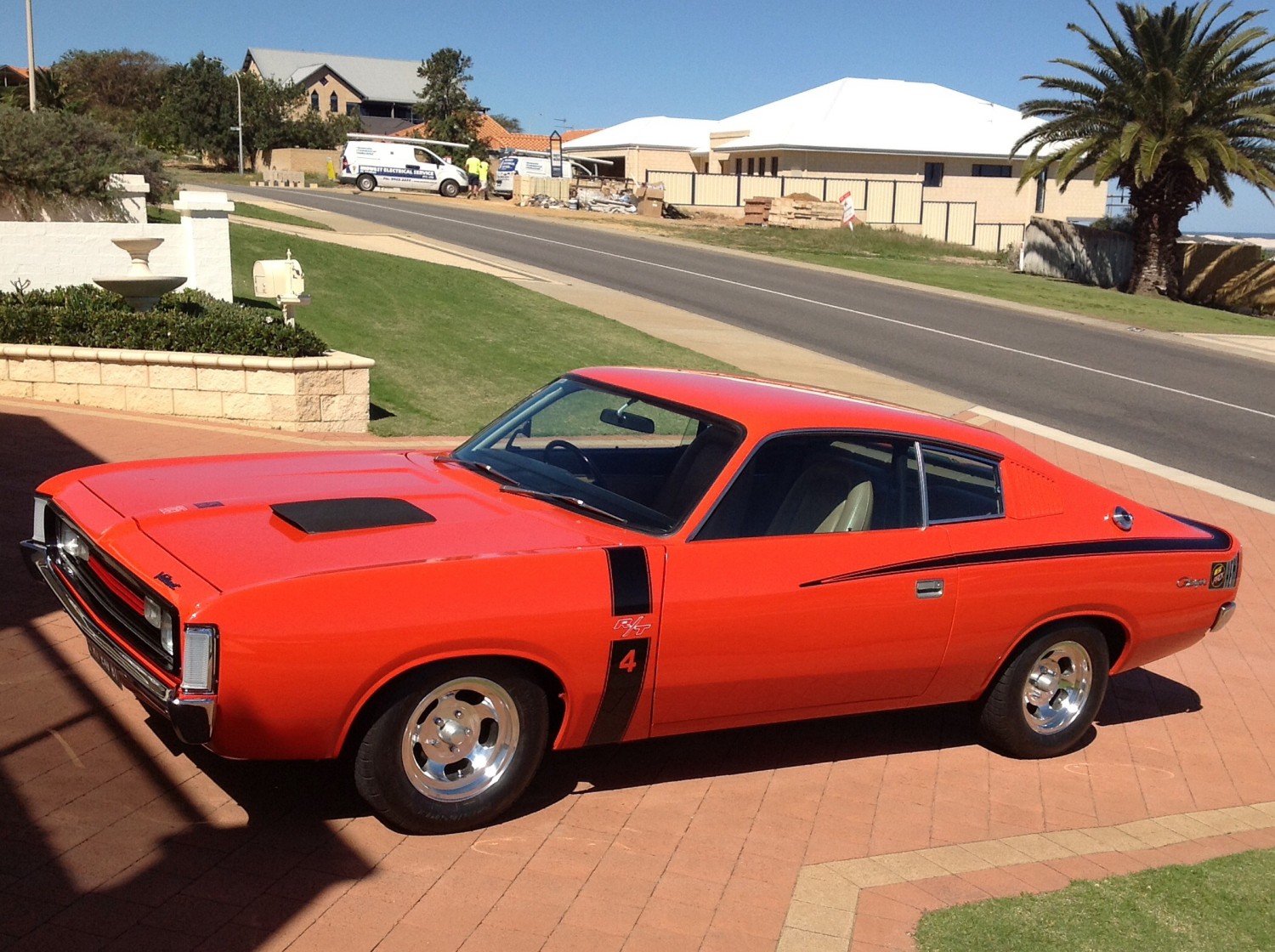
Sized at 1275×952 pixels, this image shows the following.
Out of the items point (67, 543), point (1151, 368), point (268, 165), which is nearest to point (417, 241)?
point (1151, 368)

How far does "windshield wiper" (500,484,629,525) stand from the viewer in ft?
16.8

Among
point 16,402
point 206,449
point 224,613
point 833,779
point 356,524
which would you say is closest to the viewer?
point 224,613

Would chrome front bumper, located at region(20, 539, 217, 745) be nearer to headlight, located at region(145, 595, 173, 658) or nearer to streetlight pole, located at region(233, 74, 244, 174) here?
headlight, located at region(145, 595, 173, 658)

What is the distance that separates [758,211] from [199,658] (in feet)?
149

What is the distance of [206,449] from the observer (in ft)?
33.4

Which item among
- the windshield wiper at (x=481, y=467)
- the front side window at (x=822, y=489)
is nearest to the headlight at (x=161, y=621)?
the windshield wiper at (x=481, y=467)

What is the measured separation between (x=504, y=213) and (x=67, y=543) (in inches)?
1645

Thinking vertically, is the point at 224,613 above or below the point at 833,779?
above

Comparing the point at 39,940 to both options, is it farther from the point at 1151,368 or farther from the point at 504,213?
the point at 504,213

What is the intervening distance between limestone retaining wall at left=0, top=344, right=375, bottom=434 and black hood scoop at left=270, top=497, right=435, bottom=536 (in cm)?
685

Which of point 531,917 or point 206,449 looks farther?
point 206,449

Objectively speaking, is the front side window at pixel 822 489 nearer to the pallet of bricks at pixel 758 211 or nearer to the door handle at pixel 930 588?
the door handle at pixel 930 588

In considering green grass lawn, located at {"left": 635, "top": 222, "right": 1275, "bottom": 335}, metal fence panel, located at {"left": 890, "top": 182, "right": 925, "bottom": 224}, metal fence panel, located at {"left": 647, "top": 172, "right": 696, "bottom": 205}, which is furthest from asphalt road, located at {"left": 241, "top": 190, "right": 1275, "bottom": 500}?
metal fence panel, located at {"left": 890, "top": 182, "right": 925, "bottom": 224}

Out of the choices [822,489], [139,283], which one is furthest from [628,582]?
[139,283]
